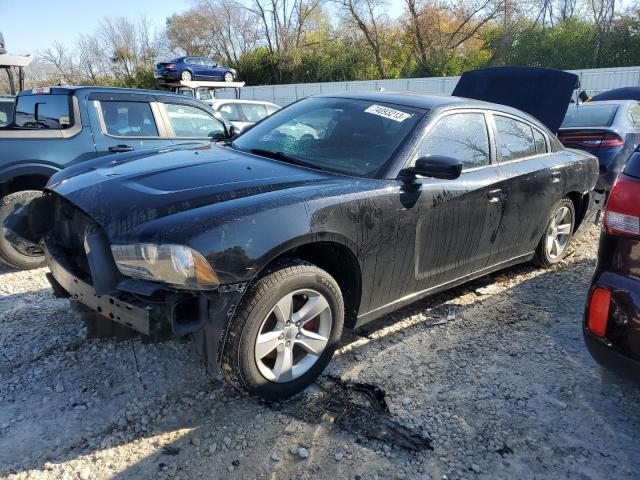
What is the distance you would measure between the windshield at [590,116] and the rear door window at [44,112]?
6265 mm

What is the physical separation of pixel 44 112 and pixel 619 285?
215 inches

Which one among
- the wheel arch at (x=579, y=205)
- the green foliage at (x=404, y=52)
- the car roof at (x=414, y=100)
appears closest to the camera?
the car roof at (x=414, y=100)

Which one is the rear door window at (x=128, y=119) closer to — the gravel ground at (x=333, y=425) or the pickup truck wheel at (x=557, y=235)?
the gravel ground at (x=333, y=425)

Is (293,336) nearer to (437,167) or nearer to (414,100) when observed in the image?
(437,167)

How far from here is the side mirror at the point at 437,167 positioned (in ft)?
9.37

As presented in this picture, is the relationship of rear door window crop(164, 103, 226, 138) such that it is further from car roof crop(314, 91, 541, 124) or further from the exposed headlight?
the exposed headlight

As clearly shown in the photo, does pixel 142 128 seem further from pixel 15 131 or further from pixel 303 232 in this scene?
pixel 303 232

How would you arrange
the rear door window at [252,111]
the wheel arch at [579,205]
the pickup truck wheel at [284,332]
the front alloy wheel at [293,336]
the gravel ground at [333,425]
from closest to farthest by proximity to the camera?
the gravel ground at [333,425], the pickup truck wheel at [284,332], the front alloy wheel at [293,336], the wheel arch at [579,205], the rear door window at [252,111]

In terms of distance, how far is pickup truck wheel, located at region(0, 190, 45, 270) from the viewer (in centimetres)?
445

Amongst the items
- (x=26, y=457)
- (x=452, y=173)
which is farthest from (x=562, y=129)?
(x=26, y=457)

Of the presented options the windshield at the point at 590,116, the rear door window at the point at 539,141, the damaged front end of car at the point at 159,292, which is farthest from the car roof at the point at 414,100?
the windshield at the point at 590,116

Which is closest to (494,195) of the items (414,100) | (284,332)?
(414,100)

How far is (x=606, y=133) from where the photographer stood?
21.1 feet

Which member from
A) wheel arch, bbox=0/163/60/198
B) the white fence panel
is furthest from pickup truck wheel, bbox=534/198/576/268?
wheel arch, bbox=0/163/60/198
